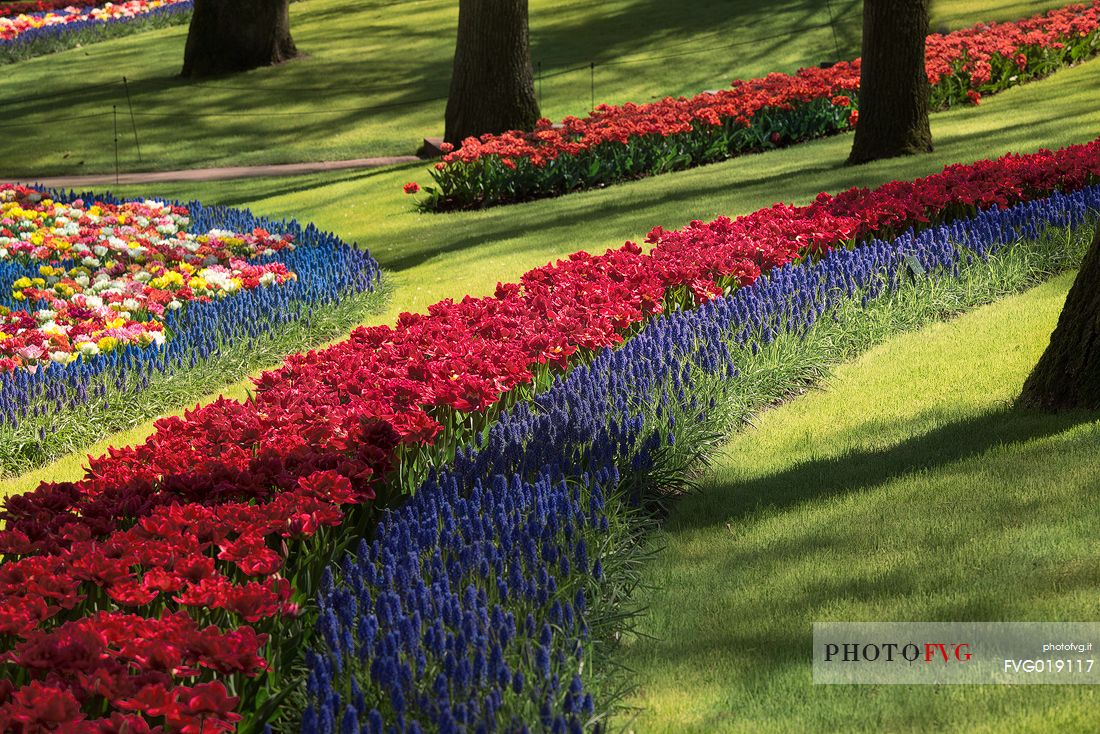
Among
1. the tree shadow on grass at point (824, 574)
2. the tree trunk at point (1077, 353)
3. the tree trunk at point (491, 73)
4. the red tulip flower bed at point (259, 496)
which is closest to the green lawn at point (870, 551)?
the tree shadow on grass at point (824, 574)

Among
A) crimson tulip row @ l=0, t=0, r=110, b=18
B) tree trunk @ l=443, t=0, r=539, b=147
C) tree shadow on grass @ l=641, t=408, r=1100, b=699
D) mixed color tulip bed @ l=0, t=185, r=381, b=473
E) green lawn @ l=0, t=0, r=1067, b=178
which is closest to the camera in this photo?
tree shadow on grass @ l=641, t=408, r=1100, b=699

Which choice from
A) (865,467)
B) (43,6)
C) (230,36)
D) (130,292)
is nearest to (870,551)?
(865,467)

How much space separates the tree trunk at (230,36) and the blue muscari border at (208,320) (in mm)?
13554

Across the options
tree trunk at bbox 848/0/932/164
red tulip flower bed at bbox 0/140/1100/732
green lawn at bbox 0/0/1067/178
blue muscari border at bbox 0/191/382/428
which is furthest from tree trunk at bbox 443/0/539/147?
red tulip flower bed at bbox 0/140/1100/732

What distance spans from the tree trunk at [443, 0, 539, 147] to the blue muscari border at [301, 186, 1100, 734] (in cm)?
1045

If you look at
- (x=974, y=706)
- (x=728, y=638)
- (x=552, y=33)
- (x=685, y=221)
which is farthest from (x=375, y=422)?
(x=552, y=33)

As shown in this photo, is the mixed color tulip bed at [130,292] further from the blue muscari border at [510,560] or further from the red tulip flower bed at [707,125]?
the blue muscari border at [510,560]

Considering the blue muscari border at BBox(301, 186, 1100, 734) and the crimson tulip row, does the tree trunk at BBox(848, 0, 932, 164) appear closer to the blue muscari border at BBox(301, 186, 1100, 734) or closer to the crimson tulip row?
the blue muscari border at BBox(301, 186, 1100, 734)

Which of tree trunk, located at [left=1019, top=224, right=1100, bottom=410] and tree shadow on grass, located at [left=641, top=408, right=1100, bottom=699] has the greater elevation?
tree trunk, located at [left=1019, top=224, right=1100, bottom=410]

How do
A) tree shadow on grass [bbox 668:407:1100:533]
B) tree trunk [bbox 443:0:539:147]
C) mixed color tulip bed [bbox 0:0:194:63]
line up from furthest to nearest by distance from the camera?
1. mixed color tulip bed [bbox 0:0:194:63]
2. tree trunk [bbox 443:0:539:147]
3. tree shadow on grass [bbox 668:407:1100:533]

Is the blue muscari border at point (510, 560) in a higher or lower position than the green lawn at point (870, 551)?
higher

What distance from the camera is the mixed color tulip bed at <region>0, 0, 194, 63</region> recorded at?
32.9 m

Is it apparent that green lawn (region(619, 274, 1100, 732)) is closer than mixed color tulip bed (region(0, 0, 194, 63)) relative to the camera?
Yes

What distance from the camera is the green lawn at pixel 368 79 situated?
2177cm
